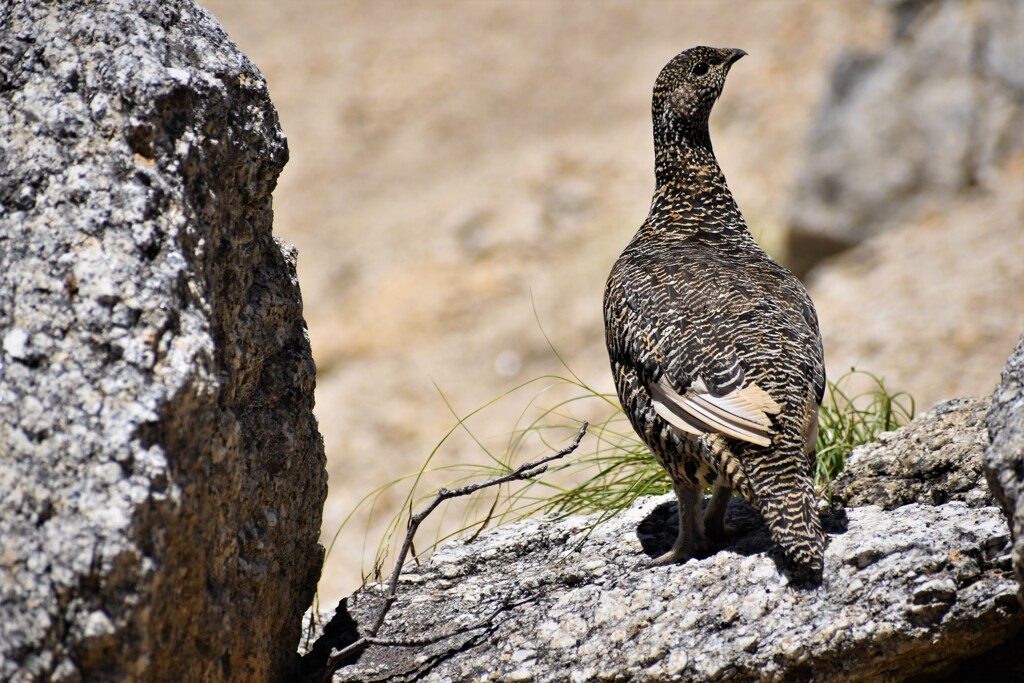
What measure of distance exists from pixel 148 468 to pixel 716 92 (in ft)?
14.6

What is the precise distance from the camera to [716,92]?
6711 mm

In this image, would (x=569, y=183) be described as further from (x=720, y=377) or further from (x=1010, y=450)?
(x=1010, y=450)

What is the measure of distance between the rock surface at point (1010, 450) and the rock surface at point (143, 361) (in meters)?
2.77

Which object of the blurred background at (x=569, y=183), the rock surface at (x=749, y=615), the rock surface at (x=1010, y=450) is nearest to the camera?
the rock surface at (x=1010, y=450)

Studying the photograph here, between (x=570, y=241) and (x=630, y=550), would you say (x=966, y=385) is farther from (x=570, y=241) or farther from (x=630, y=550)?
(x=570, y=241)

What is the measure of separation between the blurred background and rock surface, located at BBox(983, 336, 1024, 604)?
218 inches

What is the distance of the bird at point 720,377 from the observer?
14.8 ft

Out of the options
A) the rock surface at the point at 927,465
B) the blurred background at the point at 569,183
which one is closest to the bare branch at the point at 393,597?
the rock surface at the point at 927,465

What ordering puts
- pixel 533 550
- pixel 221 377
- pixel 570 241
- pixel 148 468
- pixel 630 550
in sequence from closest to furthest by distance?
pixel 148 468 → pixel 221 377 → pixel 630 550 → pixel 533 550 → pixel 570 241

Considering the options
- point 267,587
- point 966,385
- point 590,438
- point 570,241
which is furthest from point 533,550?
point 570,241

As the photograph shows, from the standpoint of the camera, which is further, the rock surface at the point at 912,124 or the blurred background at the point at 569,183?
the rock surface at the point at 912,124

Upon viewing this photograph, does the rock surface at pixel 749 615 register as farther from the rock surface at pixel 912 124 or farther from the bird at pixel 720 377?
the rock surface at pixel 912 124

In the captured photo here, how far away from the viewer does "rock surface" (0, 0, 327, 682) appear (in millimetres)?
3391

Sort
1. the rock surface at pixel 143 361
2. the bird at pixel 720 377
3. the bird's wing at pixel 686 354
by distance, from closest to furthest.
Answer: the rock surface at pixel 143 361
the bird at pixel 720 377
the bird's wing at pixel 686 354
